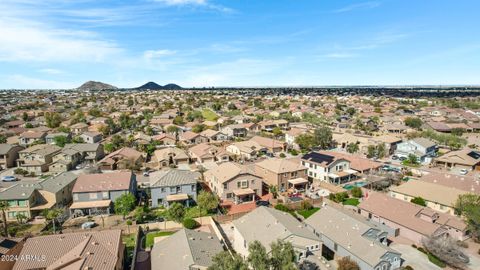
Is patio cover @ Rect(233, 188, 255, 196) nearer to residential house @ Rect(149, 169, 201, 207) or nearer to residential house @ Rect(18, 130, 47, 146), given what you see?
residential house @ Rect(149, 169, 201, 207)

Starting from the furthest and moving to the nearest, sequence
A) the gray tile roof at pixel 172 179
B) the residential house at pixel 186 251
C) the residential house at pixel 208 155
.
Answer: the residential house at pixel 208 155 → the gray tile roof at pixel 172 179 → the residential house at pixel 186 251

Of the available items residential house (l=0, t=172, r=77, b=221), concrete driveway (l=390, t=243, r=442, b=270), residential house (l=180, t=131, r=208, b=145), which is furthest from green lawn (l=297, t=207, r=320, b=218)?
residential house (l=180, t=131, r=208, b=145)

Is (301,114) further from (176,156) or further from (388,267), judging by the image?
(388,267)

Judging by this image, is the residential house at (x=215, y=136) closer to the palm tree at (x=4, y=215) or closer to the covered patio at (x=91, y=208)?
the covered patio at (x=91, y=208)

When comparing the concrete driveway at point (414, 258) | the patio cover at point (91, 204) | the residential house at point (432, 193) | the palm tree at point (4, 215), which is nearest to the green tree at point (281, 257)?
the concrete driveway at point (414, 258)

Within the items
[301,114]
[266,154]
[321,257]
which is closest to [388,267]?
[321,257]
